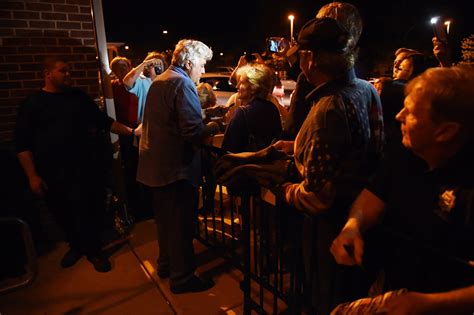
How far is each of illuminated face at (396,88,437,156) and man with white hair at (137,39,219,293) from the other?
1684 millimetres

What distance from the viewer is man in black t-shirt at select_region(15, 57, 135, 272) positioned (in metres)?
3.27

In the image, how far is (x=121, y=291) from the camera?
122 inches

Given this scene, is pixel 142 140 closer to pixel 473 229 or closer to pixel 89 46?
pixel 89 46

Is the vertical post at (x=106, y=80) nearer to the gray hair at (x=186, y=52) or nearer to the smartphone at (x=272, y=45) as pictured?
the gray hair at (x=186, y=52)

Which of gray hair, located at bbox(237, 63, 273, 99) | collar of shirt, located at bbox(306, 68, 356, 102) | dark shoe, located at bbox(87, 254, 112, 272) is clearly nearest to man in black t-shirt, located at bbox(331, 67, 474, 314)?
collar of shirt, located at bbox(306, 68, 356, 102)

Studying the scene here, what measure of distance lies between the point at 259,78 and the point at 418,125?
1.71 m

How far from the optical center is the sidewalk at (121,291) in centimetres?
286

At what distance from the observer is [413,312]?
1.28 m

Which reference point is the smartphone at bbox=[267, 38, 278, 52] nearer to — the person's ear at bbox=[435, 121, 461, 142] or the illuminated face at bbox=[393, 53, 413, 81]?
the illuminated face at bbox=[393, 53, 413, 81]

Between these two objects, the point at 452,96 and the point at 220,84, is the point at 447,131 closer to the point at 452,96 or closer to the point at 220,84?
the point at 452,96

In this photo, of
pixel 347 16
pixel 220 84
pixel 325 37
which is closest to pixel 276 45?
pixel 347 16

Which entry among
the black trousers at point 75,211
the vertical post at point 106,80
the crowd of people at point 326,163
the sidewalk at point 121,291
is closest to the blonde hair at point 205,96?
the crowd of people at point 326,163

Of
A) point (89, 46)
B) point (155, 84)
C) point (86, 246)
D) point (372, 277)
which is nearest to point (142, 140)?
point (155, 84)

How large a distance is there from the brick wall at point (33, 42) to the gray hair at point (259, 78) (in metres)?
2.06
